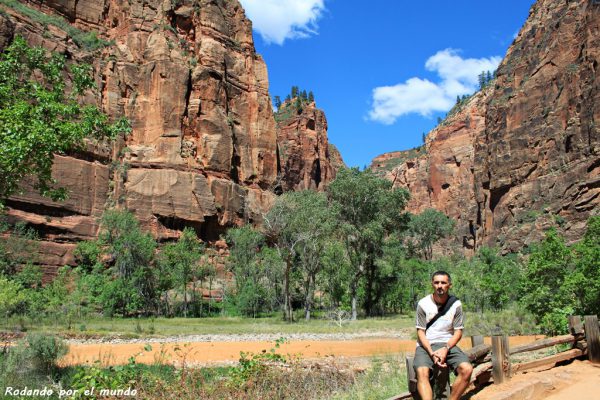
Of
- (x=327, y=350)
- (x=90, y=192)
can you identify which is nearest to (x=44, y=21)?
(x=90, y=192)

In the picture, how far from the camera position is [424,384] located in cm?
570

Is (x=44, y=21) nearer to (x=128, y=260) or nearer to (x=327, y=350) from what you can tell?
(x=128, y=260)

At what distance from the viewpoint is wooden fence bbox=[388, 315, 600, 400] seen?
19.5 ft

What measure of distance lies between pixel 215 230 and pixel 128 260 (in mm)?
15797

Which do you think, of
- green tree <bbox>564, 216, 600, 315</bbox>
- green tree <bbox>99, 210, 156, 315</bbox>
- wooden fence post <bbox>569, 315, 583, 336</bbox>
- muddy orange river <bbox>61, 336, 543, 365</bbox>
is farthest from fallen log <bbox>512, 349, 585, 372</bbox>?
green tree <bbox>99, 210, 156, 315</bbox>

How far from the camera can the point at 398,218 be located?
4050cm

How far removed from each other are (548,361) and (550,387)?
1.66 meters

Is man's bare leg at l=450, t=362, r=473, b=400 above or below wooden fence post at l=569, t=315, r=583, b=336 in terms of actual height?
below

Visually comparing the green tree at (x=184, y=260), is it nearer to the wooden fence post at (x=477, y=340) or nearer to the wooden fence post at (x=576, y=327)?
the wooden fence post at (x=576, y=327)

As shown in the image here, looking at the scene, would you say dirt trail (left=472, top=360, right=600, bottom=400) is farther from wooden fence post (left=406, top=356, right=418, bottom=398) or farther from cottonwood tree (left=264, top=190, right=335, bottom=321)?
cottonwood tree (left=264, top=190, right=335, bottom=321)

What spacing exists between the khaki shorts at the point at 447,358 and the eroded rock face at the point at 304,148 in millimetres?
95087

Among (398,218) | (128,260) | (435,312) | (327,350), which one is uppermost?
(398,218)

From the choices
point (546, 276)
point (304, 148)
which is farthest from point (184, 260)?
point (304, 148)

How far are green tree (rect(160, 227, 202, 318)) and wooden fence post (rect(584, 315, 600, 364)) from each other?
1619 inches
